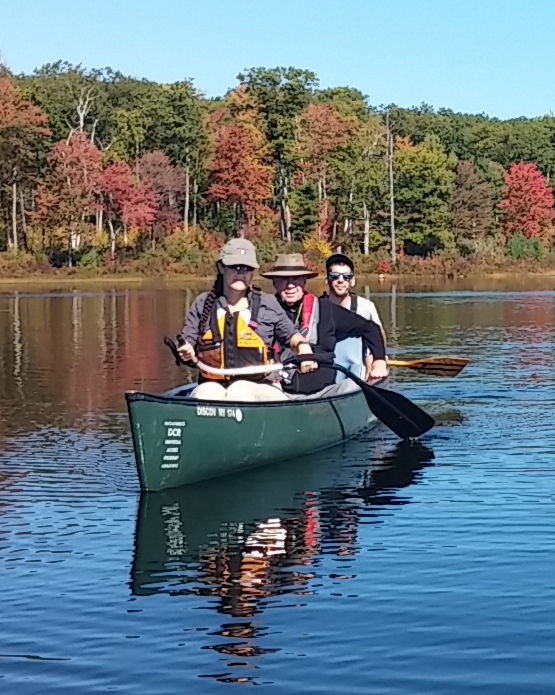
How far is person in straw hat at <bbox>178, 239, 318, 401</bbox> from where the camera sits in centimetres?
936

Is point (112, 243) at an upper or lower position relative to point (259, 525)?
upper

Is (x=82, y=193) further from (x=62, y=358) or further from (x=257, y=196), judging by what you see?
(x=62, y=358)

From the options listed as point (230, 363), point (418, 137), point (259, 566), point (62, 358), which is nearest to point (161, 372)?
point (62, 358)

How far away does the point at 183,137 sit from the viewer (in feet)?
202

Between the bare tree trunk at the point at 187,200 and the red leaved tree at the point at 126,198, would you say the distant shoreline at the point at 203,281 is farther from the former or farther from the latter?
the bare tree trunk at the point at 187,200

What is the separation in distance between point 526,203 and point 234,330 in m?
60.6

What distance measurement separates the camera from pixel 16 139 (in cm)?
5662

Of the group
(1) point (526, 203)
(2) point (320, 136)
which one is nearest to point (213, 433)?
(2) point (320, 136)

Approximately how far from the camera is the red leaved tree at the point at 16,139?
56719mm

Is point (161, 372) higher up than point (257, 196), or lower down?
lower down

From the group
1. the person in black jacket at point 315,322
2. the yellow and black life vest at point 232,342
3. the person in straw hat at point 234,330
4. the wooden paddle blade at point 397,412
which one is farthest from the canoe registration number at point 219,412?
the wooden paddle blade at point 397,412

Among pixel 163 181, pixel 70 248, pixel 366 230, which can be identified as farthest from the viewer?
pixel 366 230

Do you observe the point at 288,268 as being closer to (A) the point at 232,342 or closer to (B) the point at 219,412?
(A) the point at 232,342

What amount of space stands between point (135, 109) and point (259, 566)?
191 ft
